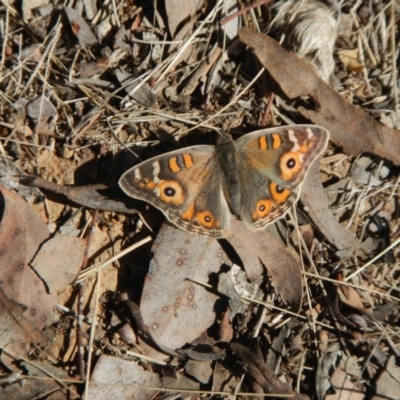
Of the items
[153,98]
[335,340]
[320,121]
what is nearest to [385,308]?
[335,340]

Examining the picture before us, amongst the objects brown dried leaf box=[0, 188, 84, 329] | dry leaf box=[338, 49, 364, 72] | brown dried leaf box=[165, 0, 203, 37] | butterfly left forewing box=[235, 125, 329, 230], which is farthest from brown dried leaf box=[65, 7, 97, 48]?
dry leaf box=[338, 49, 364, 72]

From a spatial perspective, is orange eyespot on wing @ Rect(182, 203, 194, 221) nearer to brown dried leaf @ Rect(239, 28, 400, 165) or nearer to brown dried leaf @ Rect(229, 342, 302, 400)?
brown dried leaf @ Rect(229, 342, 302, 400)

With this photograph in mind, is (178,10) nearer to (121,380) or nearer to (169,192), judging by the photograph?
(169,192)

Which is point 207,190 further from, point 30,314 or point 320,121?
point 30,314

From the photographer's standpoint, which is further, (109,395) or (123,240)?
(123,240)

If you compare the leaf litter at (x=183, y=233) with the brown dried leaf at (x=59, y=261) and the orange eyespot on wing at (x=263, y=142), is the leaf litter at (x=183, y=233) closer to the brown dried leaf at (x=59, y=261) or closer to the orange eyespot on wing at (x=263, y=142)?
the brown dried leaf at (x=59, y=261)

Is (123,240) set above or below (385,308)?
above
